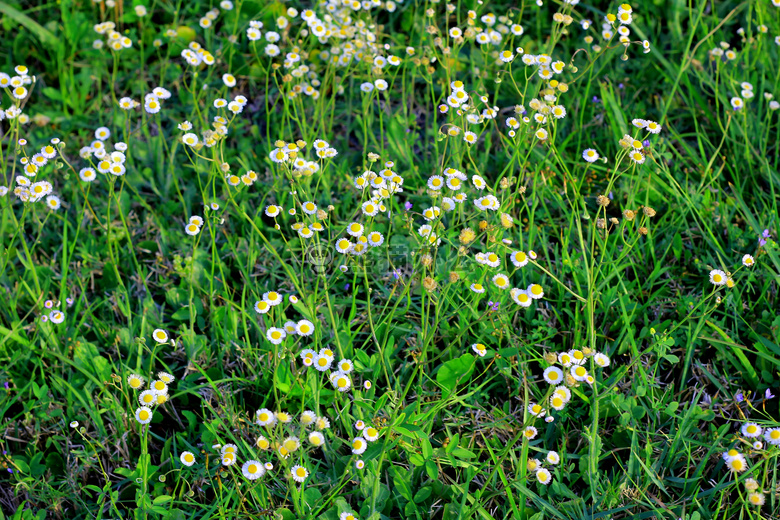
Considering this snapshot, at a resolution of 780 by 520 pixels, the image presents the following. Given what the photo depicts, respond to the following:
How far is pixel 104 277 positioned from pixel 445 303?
120cm

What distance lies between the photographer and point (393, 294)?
6.75ft

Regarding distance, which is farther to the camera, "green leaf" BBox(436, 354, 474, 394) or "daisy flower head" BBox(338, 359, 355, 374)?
"green leaf" BBox(436, 354, 474, 394)

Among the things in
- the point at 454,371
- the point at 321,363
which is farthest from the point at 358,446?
the point at 454,371

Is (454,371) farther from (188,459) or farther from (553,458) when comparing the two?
(188,459)

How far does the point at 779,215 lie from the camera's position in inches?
96.7

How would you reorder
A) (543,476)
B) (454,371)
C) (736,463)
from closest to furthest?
(736,463)
(543,476)
(454,371)

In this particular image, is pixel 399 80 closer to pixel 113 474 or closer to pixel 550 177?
pixel 550 177

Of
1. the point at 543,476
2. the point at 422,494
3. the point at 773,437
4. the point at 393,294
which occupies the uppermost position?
the point at 773,437

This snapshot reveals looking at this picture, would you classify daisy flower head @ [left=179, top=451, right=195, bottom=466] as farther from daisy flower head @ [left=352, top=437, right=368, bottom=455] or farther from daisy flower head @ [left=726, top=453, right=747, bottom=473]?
daisy flower head @ [left=726, top=453, right=747, bottom=473]

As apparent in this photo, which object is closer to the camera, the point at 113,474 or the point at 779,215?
the point at 113,474

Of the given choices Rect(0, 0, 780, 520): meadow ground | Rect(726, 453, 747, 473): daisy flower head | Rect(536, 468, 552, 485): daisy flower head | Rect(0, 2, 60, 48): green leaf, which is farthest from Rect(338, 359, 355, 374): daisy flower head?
Rect(0, 2, 60, 48): green leaf

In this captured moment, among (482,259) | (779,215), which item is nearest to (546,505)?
(482,259)

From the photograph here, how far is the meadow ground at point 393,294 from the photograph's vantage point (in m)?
1.77

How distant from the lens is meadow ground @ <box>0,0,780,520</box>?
1767 mm
